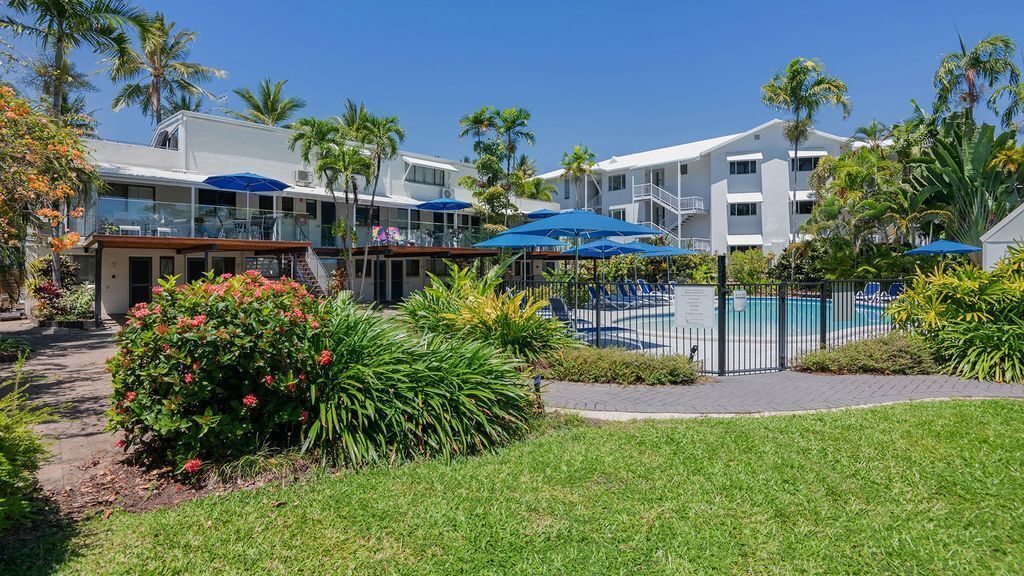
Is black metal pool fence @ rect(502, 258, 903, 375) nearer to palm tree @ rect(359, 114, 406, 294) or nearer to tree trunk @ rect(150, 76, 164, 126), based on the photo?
palm tree @ rect(359, 114, 406, 294)

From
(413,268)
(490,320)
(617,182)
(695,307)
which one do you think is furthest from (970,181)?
(413,268)

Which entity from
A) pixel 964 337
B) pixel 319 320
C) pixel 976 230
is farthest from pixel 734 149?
pixel 319 320

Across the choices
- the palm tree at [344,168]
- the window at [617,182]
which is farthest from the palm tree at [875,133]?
the palm tree at [344,168]

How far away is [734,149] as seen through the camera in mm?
39781

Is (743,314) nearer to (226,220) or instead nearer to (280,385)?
(280,385)

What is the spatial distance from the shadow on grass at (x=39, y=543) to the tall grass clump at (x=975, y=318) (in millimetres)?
11278

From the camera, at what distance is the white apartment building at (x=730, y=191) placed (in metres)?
38.4

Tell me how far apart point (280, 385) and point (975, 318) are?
413 inches

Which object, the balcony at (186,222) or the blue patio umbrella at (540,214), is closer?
the balcony at (186,222)

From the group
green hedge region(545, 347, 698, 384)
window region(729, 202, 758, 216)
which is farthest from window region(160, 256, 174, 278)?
window region(729, 202, 758, 216)

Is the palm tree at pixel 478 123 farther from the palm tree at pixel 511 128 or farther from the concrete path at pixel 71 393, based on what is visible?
the concrete path at pixel 71 393

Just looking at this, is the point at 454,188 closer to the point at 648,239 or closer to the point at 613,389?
the point at 648,239

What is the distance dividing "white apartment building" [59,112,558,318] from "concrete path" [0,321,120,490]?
3.85 metres

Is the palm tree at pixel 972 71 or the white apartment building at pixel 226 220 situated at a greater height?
the palm tree at pixel 972 71
